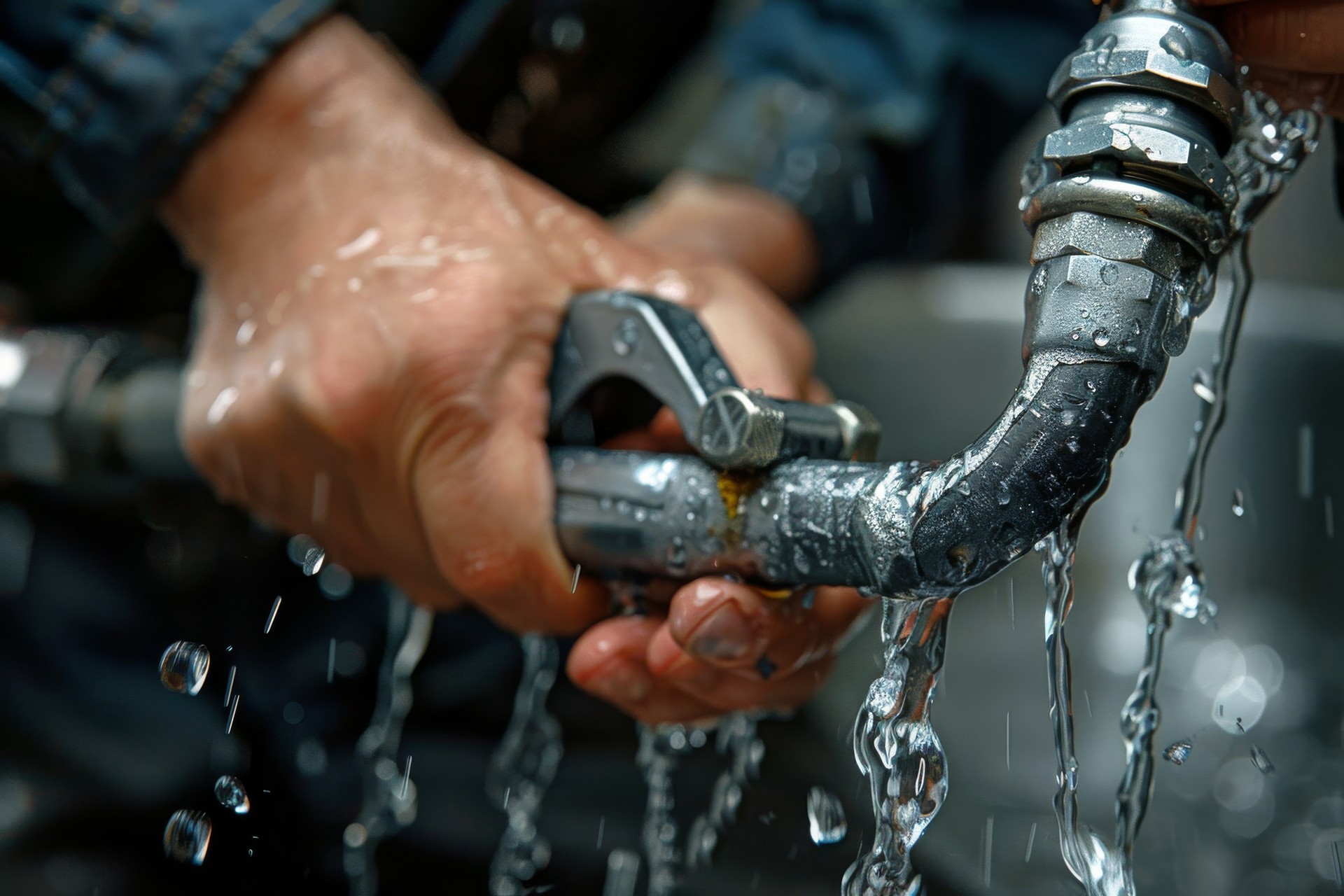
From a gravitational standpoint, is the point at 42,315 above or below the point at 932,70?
below

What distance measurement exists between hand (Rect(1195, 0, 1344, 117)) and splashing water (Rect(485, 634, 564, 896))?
0.55 m

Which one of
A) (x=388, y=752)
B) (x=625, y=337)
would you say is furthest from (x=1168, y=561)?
(x=388, y=752)

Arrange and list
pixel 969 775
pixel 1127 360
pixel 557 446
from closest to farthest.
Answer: pixel 1127 360 < pixel 557 446 < pixel 969 775

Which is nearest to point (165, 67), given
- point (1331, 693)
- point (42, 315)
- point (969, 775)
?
point (42, 315)

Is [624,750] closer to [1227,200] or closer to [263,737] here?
[263,737]

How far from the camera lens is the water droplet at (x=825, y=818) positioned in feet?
2.08

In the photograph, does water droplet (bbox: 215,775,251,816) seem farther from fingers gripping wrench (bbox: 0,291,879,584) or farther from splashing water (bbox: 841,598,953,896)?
splashing water (bbox: 841,598,953,896)

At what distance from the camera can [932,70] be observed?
804mm

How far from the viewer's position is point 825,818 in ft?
2.17

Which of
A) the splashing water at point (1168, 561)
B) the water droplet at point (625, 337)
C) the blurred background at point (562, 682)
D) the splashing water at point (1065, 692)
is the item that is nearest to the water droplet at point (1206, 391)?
the splashing water at point (1168, 561)

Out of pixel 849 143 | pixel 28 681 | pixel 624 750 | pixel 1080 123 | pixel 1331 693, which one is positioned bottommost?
pixel 28 681

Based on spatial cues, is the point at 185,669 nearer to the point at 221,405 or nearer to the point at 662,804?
the point at 221,405

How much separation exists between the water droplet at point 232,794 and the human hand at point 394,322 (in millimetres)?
240

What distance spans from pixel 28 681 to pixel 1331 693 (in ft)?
2.91
